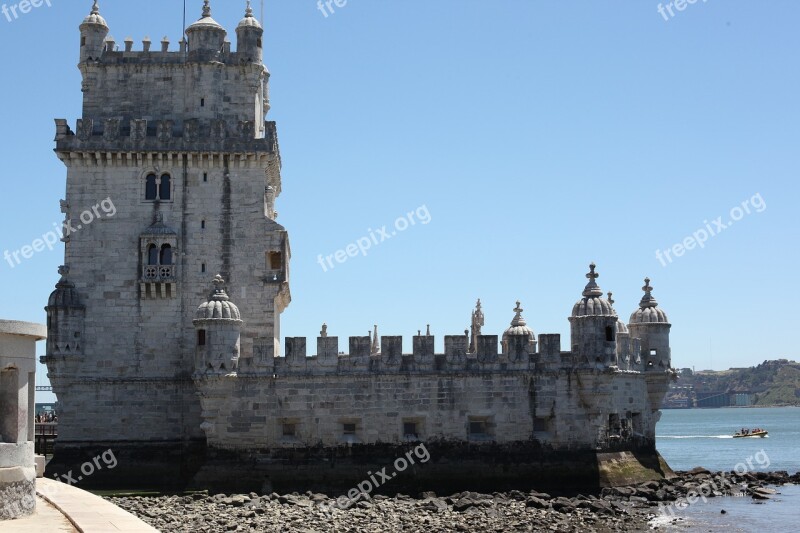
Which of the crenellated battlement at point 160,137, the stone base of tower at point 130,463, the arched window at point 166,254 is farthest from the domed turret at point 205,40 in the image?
the stone base of tower at point 130,463

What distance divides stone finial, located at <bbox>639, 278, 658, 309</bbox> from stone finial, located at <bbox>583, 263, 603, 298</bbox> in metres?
4.70

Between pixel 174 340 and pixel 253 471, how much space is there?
20.2ft

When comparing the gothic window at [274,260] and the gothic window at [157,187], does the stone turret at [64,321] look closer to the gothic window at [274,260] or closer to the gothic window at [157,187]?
the gothic window at [157,187]

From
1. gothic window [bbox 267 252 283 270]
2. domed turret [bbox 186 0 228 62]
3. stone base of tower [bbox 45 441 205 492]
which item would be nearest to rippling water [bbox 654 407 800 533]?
gothic window [bbox 267 252 283 270]

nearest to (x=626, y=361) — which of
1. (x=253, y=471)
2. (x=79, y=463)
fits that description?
(x=253, y=471)

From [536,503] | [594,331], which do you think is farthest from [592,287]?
[536,503]

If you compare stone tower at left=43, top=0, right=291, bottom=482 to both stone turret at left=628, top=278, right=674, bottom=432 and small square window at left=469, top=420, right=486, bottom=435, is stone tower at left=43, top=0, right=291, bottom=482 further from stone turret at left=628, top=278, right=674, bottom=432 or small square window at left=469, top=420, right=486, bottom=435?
stone turret at left=628, top=278, right=674, bottom=432

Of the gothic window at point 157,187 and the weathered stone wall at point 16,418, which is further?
the gothic window at point 157,187

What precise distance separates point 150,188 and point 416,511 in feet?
52.6

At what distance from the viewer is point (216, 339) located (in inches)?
1496

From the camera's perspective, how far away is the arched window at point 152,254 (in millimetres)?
41250

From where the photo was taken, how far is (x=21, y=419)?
762 inches

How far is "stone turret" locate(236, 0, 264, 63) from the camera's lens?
42.8 m

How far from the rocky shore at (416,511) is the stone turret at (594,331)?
4.55m
